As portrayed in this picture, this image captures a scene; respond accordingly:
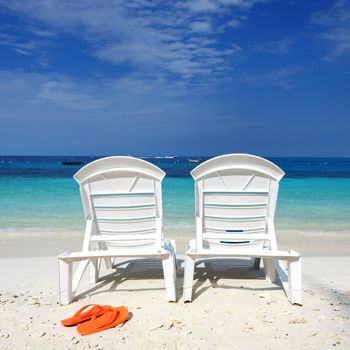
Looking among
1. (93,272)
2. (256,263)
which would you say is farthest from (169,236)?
(93,272)

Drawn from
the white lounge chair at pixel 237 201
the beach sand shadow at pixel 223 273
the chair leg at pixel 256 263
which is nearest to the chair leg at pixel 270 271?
the beach sand shadow at pixel 223 273

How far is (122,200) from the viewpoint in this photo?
405 centimetres

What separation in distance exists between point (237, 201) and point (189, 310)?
3.96ft

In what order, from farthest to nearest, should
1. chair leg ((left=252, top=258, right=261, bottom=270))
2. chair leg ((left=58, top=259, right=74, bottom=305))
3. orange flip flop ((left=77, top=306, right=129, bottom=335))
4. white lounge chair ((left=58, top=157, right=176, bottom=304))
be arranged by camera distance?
chair leg ((left=252, top=258, right=261, bottom=270)), white lounge chair ((left=58, top=157, right=176, bottom=304)), chair leg ((left=58, top=259, right=74, bottom=305)), orange flip flop ((left=77, top=306, right=129, bottom=335))

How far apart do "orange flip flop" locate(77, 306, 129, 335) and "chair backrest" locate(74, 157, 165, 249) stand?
0.79 meters

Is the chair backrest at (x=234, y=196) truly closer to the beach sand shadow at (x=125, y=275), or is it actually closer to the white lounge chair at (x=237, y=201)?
the white lounge chair at (x=237, y=201)

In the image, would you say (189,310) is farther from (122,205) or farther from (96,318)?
(122,205)

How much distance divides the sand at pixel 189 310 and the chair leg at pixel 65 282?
8 centimetres

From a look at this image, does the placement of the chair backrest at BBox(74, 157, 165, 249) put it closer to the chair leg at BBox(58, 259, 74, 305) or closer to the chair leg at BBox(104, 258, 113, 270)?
the chair leg at BBox(58, 259, 74, 305)

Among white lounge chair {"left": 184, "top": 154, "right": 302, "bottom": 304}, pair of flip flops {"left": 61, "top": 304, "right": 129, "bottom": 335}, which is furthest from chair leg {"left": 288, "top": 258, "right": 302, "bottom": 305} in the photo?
pair of flip flops {"left": 61, "top": 304, "right": 129, "bottom": 335}

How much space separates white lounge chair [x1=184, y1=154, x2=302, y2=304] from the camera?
395 cm

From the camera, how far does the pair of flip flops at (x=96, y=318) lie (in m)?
3.05

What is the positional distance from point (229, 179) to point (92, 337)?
1.98 metres

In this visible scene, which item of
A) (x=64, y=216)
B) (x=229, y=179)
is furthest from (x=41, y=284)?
(x=64, y=216)
